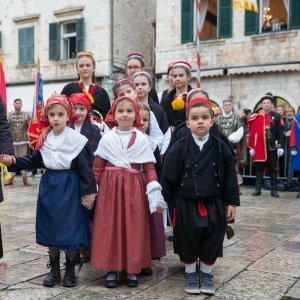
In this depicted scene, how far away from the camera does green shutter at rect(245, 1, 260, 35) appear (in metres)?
16.8

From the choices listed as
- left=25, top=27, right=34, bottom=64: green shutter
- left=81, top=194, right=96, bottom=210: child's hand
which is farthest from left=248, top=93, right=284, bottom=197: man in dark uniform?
left=25, top=27, right=34, bottom=64: green shutter

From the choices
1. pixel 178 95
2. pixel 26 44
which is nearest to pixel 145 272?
pixel 178 95

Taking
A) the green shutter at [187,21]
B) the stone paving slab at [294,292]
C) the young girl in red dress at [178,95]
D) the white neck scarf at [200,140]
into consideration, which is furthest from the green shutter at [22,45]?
Result: the stone paving slab at [294,292]

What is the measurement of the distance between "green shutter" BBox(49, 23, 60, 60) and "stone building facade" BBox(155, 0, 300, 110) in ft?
16.5

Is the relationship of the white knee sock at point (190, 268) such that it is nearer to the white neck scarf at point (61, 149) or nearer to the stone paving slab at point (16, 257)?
the white neck scarf at point (61, 149)

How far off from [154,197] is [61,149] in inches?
33.0

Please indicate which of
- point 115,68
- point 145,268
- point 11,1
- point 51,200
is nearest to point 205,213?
point 145,268

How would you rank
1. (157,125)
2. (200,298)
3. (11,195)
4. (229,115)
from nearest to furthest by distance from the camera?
1. (200,298)
2. (157,125)
3. (11,195)
4. (229,115)

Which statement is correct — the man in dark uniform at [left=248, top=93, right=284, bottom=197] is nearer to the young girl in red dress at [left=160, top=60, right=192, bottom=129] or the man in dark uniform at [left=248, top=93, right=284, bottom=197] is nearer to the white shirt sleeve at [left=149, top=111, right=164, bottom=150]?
the young girl in red dress at [left=160, top=60, right=192, bottom=129]

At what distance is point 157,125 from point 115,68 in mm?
15915

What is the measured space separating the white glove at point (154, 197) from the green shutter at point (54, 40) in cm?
1829

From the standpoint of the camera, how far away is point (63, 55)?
21469 millimetres

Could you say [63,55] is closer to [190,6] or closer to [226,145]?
[190,6]

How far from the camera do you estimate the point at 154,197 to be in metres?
3.93
